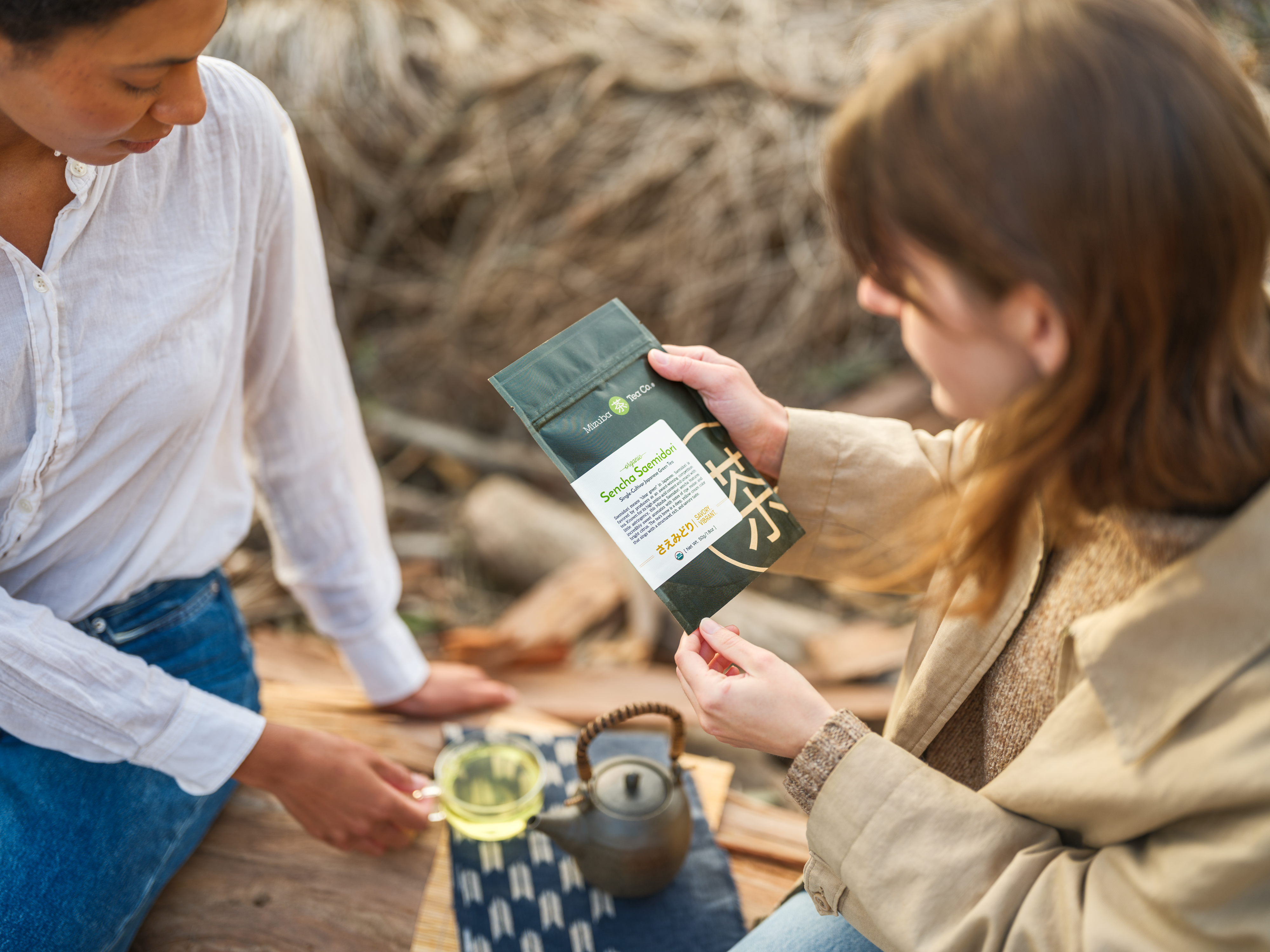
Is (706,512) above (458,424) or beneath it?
above

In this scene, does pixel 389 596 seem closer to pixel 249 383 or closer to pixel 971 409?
pixel 249 383

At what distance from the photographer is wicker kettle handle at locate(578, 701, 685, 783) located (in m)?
1.29

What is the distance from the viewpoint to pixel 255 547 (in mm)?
3242

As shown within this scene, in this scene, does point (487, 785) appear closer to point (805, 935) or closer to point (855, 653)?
point (805, 935)

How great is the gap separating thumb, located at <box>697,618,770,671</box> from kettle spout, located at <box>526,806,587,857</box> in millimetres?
434

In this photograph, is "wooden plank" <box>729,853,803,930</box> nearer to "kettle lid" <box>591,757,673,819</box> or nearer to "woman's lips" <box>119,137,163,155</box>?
"kettle lid" <box>591,757,673,819</box>

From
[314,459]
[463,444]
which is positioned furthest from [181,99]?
[463,444]

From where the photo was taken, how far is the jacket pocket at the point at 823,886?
1.07m

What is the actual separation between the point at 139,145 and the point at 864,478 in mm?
1103

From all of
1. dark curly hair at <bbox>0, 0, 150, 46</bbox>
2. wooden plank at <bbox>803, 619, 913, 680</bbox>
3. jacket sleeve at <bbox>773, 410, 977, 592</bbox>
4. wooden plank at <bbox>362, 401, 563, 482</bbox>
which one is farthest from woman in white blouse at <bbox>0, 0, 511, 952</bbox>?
wooden plank at <bbox>362, 401, 563, 482</bbox>

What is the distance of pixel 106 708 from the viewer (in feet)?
4.27

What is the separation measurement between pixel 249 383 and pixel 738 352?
245 cm

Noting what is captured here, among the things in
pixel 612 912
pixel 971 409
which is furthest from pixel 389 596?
pixel 971 409

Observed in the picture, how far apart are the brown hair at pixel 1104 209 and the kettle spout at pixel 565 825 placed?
2.96ft
